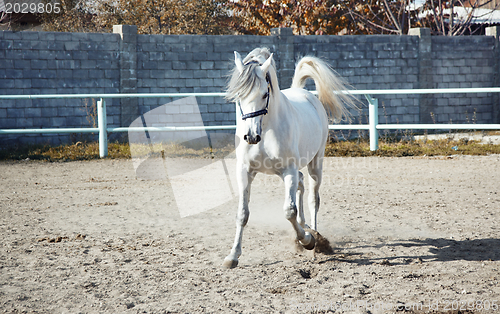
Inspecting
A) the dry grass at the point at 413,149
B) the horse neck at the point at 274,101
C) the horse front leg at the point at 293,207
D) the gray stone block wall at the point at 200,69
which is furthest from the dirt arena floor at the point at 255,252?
the gray stone block wall at the point at 200,69

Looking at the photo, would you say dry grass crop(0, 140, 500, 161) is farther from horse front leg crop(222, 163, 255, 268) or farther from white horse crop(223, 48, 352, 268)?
horse front leg crop(222, 163, 255, 268)

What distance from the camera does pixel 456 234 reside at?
13.3ft

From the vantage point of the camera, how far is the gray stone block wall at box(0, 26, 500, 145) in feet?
35.7

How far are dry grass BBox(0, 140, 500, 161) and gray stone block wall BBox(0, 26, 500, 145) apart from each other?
1.02 m

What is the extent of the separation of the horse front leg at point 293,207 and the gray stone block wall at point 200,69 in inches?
323

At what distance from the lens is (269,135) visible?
10.9 ft

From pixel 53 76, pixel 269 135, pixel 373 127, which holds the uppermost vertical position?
pixel 53 76

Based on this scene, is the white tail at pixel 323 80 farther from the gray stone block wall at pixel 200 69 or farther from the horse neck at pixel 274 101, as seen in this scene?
the gray stone block wall at pixel 200 69

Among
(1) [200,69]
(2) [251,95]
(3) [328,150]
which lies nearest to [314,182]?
(2) [251,95]

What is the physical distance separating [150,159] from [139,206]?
151 inches

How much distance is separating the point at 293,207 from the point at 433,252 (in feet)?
3.94

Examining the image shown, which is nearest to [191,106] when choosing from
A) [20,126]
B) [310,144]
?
[20,126]

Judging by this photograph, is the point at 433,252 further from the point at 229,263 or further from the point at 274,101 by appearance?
the point at 274,101

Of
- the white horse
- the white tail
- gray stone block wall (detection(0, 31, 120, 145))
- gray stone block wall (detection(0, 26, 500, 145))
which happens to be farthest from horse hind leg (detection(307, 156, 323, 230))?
gray stone block wall (detection(0, 31, 120, 145))
